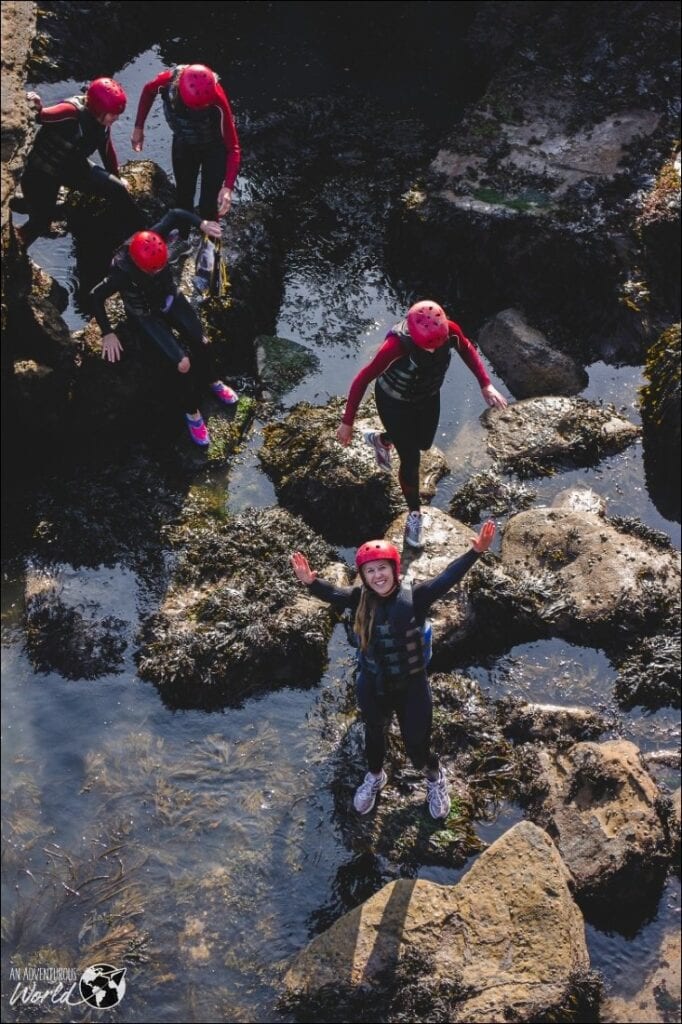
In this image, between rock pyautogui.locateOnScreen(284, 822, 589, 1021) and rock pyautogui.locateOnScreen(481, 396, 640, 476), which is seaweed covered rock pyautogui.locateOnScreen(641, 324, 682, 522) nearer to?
rock pyautogui.locateOnScreen(481, 396, 640, 476)

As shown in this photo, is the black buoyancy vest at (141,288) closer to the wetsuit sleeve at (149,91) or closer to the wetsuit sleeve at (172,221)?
the wetsuit sleeve at (172,221)

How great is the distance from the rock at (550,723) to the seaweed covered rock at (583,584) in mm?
762

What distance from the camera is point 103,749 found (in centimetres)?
767

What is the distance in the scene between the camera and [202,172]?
9758 millimetres

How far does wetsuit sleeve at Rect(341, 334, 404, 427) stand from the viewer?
7668 millimetres

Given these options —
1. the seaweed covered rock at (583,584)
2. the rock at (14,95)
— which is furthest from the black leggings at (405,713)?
the rock at (14,95)

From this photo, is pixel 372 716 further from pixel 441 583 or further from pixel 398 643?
pixel 441 583

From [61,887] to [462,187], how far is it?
334 inches

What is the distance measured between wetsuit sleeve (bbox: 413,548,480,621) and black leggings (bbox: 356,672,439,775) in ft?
1.93

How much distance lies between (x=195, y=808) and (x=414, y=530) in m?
2.99

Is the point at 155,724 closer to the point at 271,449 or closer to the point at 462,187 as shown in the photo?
the point at 271,449

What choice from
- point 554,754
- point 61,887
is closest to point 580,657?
point 554,754

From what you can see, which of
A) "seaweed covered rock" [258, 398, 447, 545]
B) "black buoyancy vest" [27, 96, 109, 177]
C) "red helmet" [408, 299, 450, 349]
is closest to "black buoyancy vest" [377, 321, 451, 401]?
"red helmet" [408, 299, 450, 349]

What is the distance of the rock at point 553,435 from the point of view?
9.65 m
